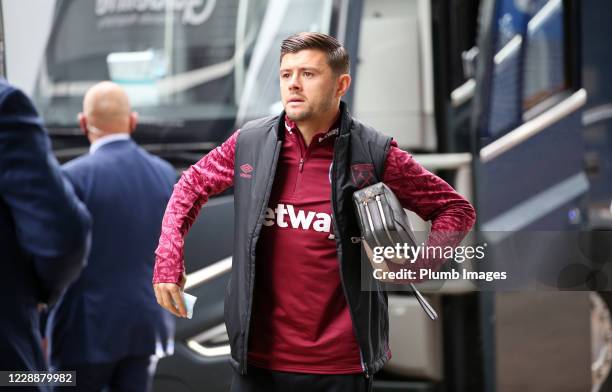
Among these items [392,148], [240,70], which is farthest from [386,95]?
[392,148]

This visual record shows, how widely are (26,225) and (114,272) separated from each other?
1.00m

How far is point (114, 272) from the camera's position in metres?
3.74

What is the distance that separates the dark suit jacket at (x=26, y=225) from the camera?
2.76 metres

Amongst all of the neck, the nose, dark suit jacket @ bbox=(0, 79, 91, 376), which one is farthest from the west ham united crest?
dark suit jacket @ bbox=(0, 79, 91, 376)

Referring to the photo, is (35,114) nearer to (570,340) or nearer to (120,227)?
(120,227)

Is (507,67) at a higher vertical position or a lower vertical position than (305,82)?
higher

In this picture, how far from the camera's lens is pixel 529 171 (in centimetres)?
436

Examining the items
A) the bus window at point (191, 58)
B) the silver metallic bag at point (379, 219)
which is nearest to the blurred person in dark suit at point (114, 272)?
the bus window at point (191, 58)

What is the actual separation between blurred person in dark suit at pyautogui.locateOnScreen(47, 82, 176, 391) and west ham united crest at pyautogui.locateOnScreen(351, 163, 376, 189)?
1.37 meters

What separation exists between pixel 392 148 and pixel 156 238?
4.53 feet

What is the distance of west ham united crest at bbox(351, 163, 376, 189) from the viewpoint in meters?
2.62
